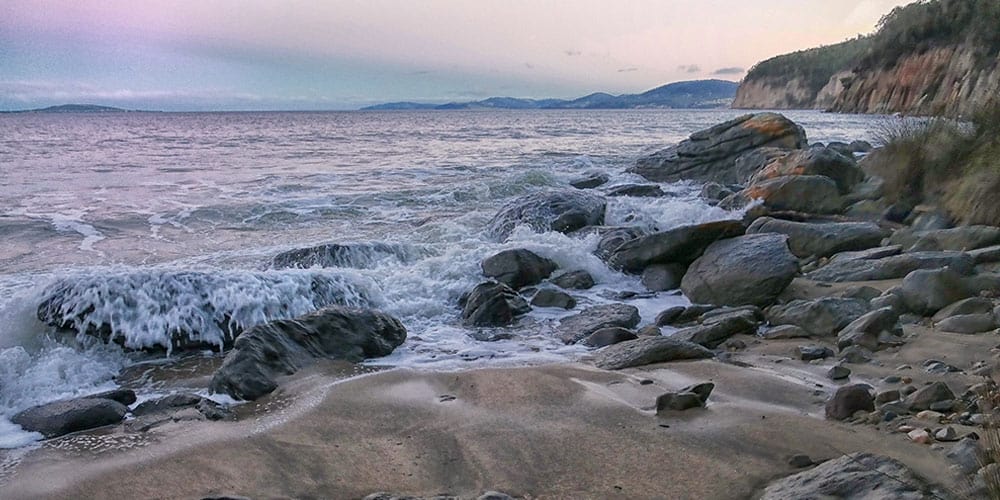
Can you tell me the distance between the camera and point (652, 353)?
18.0 ft

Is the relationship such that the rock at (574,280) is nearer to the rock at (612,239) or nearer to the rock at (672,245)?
the rock at (672,245)

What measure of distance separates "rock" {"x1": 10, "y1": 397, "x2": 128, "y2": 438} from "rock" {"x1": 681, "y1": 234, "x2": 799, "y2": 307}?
18.0 ft

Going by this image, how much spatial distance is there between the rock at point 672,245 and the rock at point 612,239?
1.30 ft

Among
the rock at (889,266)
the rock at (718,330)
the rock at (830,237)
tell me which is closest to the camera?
the rock at (718,330)

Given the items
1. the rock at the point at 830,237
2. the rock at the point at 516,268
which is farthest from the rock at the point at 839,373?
the rock at the point at 516,268

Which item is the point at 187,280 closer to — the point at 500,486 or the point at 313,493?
the point at 313,493

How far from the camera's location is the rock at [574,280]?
8648 mm

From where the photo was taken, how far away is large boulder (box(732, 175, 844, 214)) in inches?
422

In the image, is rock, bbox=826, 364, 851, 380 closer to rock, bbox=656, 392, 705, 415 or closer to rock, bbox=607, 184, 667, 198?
rock, bbox=656, 392, 705, 415

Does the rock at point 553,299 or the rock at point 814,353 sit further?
the rock at point 553,299

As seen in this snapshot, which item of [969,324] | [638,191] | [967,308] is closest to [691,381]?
[969,324]

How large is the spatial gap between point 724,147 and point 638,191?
365 cm

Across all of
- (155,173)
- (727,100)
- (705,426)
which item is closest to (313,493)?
(705,426)

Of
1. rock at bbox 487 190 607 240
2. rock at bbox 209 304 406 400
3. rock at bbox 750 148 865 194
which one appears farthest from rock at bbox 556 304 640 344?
rock at bbox 750 148 865 194
